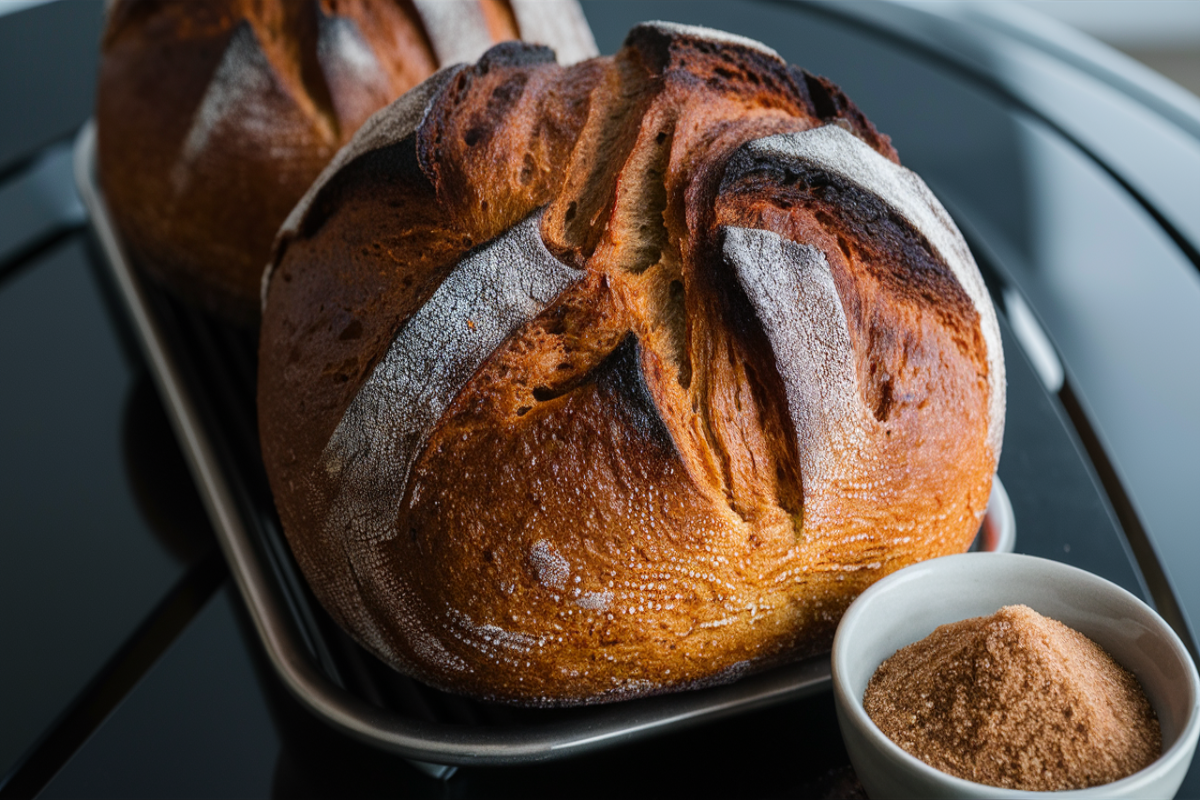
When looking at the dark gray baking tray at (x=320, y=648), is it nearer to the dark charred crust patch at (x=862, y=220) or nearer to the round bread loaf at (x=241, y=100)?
the round bread loaf at (x=241, y=100)

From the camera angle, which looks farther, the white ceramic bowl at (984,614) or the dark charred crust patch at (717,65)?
the dark charred crust patch at (717,65)

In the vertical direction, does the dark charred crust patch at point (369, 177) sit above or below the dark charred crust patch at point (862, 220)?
above

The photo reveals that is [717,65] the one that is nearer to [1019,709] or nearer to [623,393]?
[623,393]

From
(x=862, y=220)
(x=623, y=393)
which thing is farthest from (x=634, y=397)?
(x=862, y=220)

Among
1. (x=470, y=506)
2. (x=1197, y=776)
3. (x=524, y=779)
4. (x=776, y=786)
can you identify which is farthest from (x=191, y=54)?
(x=1197, y=776)

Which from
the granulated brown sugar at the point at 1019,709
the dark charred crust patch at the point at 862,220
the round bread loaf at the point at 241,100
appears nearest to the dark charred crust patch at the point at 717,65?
the dark charred crust patch at the point at 862,220

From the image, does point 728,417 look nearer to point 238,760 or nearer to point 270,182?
point 238,760
